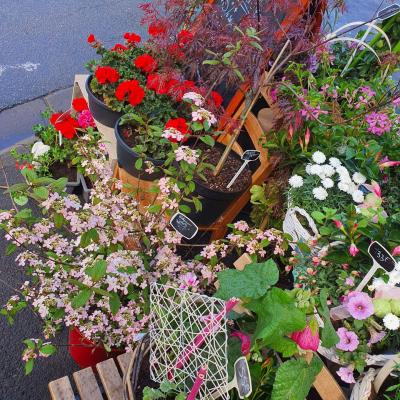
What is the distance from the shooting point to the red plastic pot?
1827mm

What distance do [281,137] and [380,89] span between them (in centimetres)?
55

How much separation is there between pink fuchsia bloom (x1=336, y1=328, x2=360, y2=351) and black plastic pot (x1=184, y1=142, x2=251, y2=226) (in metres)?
1.01

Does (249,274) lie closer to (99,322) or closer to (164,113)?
(99,322)

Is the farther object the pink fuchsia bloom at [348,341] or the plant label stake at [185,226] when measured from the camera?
the plant label stake at [185,226]

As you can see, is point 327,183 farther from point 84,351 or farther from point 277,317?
point 84,351

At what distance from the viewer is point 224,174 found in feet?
7.34

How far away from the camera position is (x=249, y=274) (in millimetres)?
1211

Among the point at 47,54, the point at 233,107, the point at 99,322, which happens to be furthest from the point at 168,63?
the point at 47,54

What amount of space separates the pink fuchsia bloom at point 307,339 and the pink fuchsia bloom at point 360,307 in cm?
12

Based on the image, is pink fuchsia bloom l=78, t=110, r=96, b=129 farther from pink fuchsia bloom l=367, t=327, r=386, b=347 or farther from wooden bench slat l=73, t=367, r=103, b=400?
pink fuchsia bloom l=367, t=327, r=386, b=347

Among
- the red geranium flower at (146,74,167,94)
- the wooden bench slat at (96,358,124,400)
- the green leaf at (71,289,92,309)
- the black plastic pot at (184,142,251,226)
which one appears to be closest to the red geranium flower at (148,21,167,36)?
the red geranium flower at (146,74,167,94)

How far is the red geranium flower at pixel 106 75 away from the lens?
2410 mm

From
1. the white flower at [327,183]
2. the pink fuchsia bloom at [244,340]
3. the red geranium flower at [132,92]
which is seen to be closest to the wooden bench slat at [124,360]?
the pink fuchsia bloom at [244,340]

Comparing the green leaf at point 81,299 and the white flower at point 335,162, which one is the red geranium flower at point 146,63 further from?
the green leaf at point 81,299
